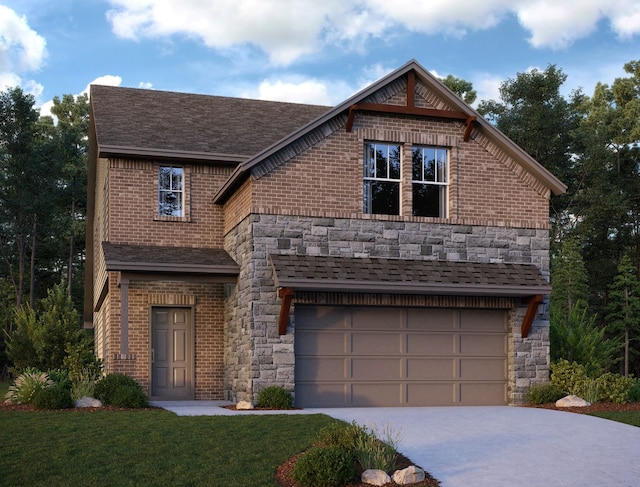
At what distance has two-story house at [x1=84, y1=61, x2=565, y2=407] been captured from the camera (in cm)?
1870

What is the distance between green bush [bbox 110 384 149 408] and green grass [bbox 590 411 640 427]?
9.14 m

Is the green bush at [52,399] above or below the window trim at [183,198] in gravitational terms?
below

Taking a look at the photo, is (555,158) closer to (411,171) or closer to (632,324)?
(632,324)

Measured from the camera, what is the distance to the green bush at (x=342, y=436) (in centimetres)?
1098

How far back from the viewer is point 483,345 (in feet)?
65.5

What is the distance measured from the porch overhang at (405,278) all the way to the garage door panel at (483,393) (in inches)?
57.2

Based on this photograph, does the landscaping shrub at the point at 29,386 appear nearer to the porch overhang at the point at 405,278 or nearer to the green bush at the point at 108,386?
the green bush at the point at 108,386

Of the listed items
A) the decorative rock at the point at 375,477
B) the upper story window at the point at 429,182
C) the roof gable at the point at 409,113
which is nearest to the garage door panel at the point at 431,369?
the upper story window at the point at 429,182

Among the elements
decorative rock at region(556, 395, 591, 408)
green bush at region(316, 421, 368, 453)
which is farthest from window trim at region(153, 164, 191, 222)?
green bush at region(316, 421, 368, 453)

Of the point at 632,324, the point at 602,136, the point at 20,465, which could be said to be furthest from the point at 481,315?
the point at 602,136

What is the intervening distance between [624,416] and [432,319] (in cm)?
486

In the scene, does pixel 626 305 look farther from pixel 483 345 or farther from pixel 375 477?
pixel 375 477

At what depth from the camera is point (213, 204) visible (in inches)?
875

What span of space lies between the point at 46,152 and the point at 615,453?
38.5 m
